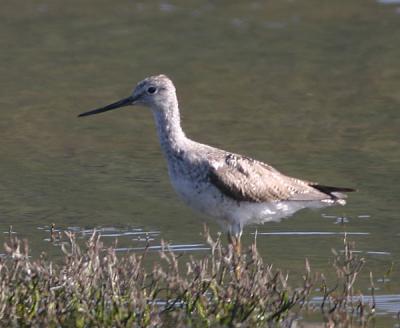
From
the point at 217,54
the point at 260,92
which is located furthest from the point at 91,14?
the point at 260,92

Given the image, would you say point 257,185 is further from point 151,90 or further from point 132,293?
point 132,293

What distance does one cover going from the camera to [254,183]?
903 cm

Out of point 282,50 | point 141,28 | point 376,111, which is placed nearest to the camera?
point 376,111

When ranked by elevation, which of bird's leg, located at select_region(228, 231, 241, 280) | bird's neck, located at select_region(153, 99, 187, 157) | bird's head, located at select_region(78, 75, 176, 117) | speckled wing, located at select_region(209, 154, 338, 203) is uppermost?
bird's head, located at select_region(78, 75, 176, 117)

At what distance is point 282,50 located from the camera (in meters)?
16.5

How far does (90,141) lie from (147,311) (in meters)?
5.80

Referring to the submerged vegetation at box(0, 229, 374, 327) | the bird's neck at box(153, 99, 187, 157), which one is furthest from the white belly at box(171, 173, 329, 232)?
the submerged vegetation at box(0, 229, 374, 327)

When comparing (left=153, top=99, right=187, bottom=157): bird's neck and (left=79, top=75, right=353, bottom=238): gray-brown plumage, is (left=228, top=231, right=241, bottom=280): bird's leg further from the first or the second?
(left=153, top=99, right=187, bottom=157): bird's neck

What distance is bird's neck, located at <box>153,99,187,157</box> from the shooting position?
29.7 ft

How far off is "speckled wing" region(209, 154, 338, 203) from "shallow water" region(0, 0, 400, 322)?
0.48 metres

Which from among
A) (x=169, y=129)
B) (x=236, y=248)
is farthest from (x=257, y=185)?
(x=169, y=129)

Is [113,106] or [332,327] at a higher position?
[113,106]

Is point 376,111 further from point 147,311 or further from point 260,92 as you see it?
point 147,311

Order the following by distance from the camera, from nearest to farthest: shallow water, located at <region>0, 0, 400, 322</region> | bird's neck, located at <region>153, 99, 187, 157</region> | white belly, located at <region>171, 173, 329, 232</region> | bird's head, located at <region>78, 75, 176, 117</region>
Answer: white belly, located at <region>171, 173, 329, 232</region> → bird's neck, located at <region>153, 99, 187, 157</region> → bird's head, located at <region>78, 75, 176, 117</region> → shallow water, located at <region>0, 0, 400, 322</region>
